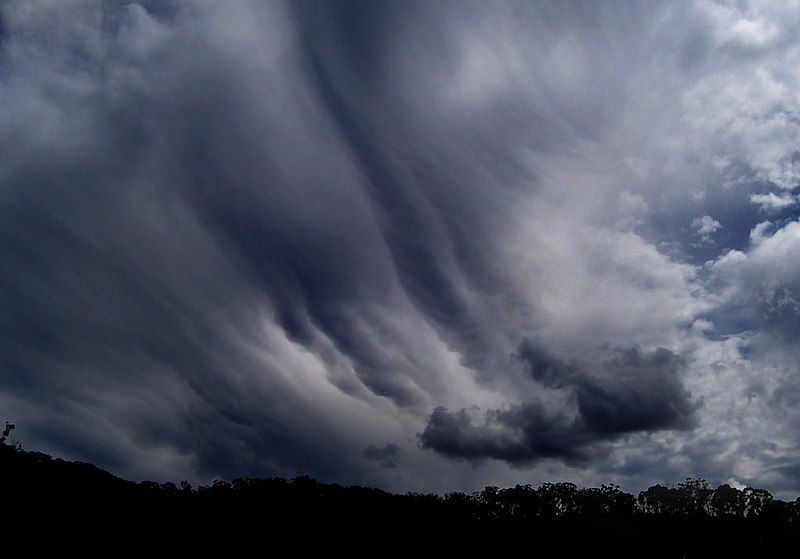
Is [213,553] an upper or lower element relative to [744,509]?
lower

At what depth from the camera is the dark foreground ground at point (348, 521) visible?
103 metres

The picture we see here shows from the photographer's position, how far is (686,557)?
116 metres

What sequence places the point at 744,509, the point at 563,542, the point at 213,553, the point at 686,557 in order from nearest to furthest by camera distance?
the point at 213,553 < the point at 686,557 < the point at 563,542 < the point at 744,509

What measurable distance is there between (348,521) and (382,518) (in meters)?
8.88

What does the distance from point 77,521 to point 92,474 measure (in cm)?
3305

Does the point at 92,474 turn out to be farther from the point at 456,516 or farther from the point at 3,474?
the point at 456,516

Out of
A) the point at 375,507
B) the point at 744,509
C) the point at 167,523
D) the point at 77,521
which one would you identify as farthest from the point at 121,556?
the point at 744,509

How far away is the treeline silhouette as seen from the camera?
110875 mm

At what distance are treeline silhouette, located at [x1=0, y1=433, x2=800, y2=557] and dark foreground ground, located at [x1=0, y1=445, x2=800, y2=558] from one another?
0.32 meters

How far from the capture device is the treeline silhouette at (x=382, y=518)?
111m

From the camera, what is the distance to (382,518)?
138 m

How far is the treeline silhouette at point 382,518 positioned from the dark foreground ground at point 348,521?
325 mm

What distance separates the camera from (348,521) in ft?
443

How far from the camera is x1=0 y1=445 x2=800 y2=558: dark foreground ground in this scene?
103m
